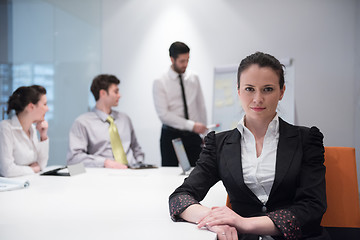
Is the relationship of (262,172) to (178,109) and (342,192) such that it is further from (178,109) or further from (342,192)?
(178,109)

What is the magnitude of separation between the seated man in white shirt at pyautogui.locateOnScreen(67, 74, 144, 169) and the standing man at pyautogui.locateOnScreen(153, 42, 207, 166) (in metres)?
0.34

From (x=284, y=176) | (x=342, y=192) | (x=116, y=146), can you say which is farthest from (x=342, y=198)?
(x=116, y=146)

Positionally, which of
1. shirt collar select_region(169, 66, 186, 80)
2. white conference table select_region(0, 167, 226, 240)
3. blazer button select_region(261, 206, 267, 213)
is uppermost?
shirt collar select_region(169, 66, 186, 80)

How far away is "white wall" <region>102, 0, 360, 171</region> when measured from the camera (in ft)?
13.8

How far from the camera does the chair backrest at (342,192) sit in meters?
1.47

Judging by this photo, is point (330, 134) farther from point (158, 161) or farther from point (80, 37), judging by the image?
point (80, 37)

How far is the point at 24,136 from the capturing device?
8.61ft

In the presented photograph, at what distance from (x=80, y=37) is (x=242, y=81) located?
377cm

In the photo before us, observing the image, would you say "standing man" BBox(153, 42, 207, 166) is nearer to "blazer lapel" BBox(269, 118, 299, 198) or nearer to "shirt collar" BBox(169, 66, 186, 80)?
"shirt collar" BBox(169, 66, 186, 80)

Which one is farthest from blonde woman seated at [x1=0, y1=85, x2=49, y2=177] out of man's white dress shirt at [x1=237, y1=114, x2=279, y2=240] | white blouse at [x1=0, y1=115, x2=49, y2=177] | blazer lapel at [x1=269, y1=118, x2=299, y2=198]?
blazer lapel at [x1=269, y1=118, x2=299, y2=198]

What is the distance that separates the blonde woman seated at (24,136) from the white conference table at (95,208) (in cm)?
17

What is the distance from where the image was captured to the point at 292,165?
1.33 meters

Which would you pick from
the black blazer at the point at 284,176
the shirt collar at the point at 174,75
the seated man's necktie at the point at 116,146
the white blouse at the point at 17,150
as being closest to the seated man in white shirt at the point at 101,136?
the seated man's necktie at the point at 116,146

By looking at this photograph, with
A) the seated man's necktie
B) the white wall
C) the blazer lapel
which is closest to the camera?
the blazer lapel
